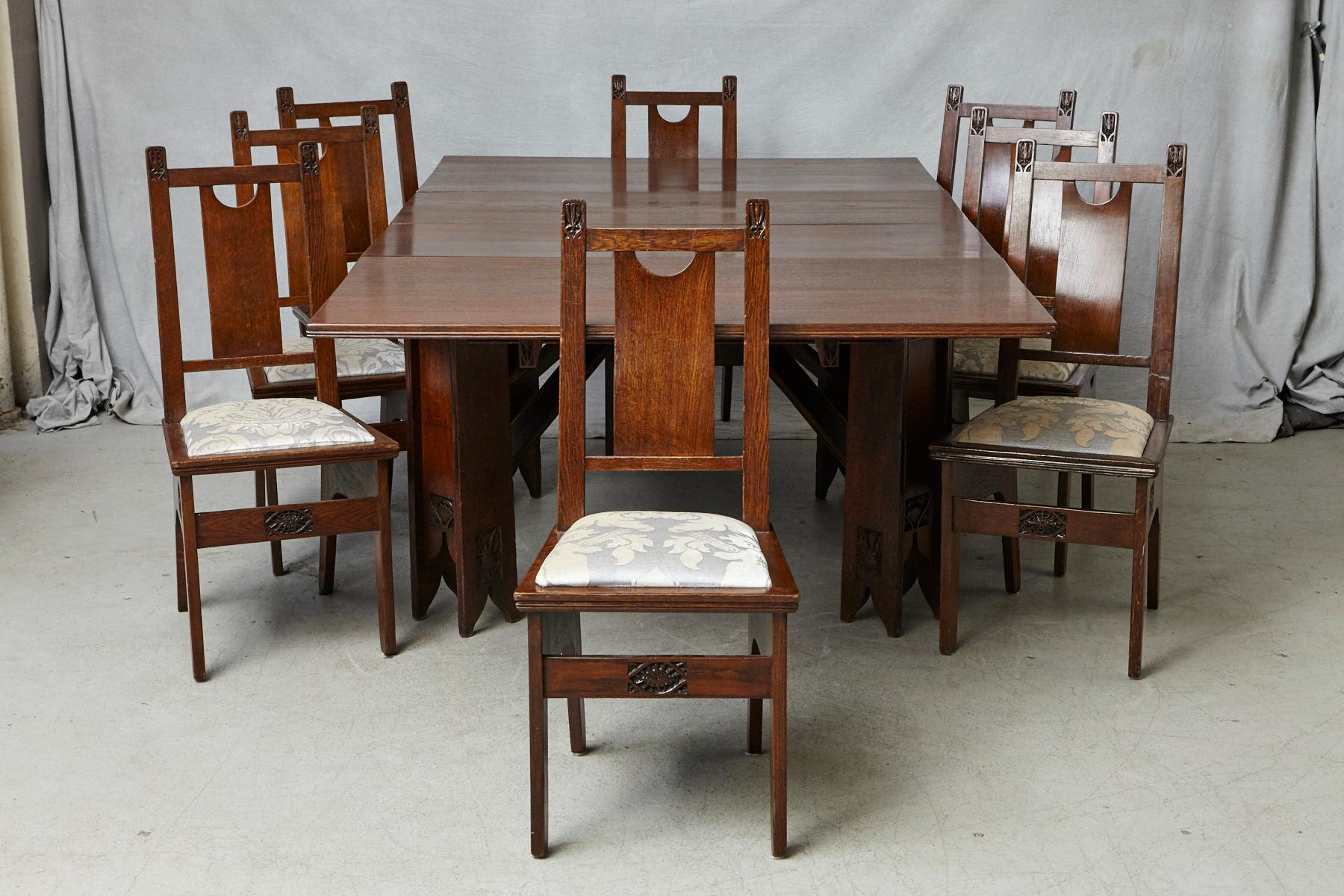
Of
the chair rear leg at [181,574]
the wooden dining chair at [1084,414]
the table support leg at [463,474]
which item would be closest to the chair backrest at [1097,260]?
the wooden dining chair at [1084,414]

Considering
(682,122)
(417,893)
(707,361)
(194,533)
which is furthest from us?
(682,122)

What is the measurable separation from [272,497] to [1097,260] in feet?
6.60

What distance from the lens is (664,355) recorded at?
7.24 feet

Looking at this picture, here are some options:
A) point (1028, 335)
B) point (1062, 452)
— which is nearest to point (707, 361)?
point (1028, 335)

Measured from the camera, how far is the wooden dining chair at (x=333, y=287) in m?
3.13

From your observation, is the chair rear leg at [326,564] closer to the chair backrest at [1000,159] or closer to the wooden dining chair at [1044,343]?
the wooden dining chair at [1044,343]

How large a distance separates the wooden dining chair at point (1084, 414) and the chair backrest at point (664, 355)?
68 centimetres

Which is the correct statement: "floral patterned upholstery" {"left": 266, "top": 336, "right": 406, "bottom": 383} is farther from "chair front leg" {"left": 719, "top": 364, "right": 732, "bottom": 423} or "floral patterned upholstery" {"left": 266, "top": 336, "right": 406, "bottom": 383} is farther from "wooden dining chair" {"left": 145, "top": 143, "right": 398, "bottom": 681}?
"chair front leg" {"left": 719, "top": 364, "right": 732, "bottom": 423}

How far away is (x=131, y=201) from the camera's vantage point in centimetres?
449

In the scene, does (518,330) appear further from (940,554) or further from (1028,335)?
(940,554)

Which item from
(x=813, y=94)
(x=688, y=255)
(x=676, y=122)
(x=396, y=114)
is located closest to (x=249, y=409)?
(x=688, y=255)

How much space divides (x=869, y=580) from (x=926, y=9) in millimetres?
2208

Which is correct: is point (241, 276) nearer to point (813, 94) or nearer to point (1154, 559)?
point (1154, 559)

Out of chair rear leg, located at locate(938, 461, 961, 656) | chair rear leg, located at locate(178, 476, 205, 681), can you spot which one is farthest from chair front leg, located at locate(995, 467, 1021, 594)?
chair rear leg, located at locate(178, 476, 205, 681)
